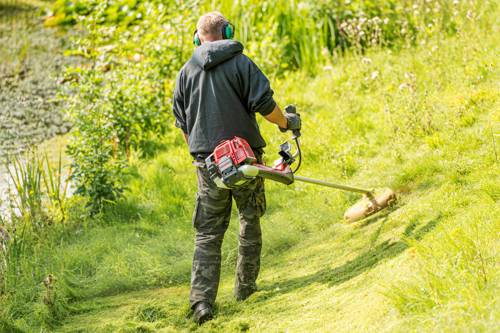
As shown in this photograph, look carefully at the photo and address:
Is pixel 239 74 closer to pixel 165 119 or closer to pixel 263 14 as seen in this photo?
pixel 165 119

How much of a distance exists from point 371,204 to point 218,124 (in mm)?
1714

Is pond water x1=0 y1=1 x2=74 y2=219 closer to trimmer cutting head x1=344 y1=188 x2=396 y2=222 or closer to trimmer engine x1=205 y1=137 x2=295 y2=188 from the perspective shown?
trimmer cutting head x1=344 y1=188 x2=396 y2=222

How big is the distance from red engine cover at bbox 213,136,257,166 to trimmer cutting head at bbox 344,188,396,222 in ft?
5.24

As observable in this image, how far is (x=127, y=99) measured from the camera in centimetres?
768

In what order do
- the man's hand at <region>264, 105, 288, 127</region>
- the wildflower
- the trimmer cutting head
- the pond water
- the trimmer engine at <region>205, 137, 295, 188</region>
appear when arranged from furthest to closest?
the pond water < the wildflower < the trimmer cutting head < the man's hand at <region>264, 105, 288, 127</region> < the trimmer engine at <region>205, 137, 295, 188</region>

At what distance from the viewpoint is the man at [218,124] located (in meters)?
4.27

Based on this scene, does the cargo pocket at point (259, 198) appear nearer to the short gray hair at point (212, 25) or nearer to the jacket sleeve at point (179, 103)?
the jacket sleeve at point (179, 103)

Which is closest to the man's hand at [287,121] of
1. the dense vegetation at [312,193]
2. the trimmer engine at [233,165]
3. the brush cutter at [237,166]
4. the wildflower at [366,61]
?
the brush cutter at [237,166]

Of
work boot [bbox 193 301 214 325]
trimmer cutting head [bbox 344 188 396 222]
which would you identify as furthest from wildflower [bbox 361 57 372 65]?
work boot [bbox 193 301 214 325]

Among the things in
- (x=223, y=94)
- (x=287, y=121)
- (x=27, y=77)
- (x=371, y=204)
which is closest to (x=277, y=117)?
(x=287, y=121)

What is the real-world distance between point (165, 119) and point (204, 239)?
383 centimetres

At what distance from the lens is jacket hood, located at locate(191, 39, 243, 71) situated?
13.9 ft

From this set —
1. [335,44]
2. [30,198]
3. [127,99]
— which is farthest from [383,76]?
[30,198]

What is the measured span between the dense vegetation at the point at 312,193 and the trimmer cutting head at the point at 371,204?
11 cm
